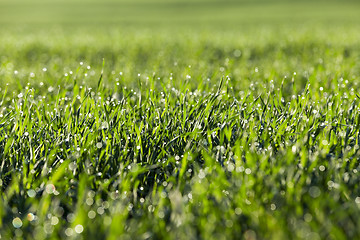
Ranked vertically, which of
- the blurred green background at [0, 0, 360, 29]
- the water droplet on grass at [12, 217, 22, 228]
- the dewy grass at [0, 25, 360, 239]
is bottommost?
the blurred green background at [0, 0, 360, 29]

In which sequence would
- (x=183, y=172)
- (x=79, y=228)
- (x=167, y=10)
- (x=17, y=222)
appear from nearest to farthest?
(x=79, y=228) → (x=17, y=222) → (x=183, y=172) → (x=167, y=10)

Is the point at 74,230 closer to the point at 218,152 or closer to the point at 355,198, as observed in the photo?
the point at 218,152

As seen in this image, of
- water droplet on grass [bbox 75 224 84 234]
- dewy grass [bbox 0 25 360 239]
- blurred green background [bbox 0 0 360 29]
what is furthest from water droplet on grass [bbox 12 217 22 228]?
blurred green background [bbox 0 0 360 29]

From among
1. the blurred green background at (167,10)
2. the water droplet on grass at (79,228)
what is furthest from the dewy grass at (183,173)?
the blurred green background at (167,10)

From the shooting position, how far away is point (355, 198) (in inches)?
72.1

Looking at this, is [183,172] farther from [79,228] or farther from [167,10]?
[167,10]

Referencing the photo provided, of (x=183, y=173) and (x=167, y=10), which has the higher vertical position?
(x=183, y=173)

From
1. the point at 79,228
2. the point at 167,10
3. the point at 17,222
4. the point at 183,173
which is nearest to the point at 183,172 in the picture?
the point at 183,173

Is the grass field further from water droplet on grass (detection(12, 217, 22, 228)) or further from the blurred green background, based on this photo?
the blurred green background

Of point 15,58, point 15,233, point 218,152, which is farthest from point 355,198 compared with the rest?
point 15,58

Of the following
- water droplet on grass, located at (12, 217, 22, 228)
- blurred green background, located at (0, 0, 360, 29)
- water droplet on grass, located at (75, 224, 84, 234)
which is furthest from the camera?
blurred green background, located at (0, 0, 360, 29)

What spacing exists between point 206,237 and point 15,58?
6057 millimetres

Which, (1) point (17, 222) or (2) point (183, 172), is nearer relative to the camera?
(1) point (17, 222)

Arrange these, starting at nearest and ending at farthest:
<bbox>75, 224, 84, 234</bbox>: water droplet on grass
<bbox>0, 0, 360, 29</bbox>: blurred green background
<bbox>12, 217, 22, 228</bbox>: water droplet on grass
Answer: <bbox>75, 224, 84, 234</bbox>: water droplet on grass, <bbox>12, 217, 22, 228</bbox>: water droplet on grass, <bbox>0, 0, 360, 29</bbox>: blurred green background
